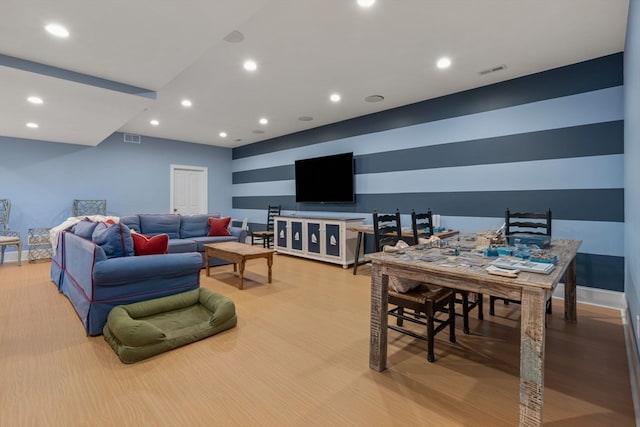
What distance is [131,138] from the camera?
693 cm

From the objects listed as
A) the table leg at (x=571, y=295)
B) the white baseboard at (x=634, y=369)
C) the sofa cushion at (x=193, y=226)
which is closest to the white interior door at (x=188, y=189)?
the sofa cushion at (x=193, y=226)

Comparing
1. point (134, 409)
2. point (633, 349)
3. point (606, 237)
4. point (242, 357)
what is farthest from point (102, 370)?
point (606, 237)

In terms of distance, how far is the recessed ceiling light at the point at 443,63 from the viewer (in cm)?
335

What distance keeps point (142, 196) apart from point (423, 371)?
286 inches

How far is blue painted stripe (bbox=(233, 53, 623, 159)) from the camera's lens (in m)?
3.29

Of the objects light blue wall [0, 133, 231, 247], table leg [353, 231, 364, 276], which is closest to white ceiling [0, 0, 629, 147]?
light blue wall [0, 133, 231, 247]

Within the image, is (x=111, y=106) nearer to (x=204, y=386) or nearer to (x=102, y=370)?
(x=102, y=370)

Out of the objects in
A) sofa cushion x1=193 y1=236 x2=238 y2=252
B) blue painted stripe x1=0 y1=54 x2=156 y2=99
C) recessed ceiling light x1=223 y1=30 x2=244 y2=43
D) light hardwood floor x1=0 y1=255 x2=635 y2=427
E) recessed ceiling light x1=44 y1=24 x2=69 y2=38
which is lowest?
light hardwood floor x1=0 y1=255 x2=635 y2=427

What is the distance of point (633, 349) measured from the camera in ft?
6.94

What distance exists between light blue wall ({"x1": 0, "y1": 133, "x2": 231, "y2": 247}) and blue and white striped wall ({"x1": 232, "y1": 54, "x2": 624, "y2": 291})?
179 inches

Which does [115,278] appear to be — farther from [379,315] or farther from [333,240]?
[333,240]

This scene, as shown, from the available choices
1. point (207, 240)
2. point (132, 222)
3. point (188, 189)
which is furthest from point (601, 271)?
point (188, 189)

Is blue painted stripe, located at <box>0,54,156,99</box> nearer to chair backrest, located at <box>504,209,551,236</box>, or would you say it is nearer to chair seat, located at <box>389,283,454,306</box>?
chair seat, located at <box>389,283,454,306</box>

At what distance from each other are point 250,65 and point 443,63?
7.36 feet
